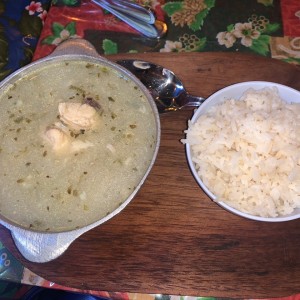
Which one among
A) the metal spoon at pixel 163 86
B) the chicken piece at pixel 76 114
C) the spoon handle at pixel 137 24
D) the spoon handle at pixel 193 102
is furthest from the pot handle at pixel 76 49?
the spoon handle at pixel 137 24

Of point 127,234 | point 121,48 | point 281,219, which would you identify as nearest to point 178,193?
point 127,234

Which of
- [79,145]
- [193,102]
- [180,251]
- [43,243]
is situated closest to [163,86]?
[193,102]

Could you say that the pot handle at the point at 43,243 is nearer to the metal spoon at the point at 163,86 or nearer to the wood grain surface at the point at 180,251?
the wood grain surface at the point at 180,251

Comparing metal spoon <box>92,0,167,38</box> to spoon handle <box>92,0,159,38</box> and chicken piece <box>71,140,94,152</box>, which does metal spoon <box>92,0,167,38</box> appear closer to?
spoon handle <box>92,0,159,38</box>

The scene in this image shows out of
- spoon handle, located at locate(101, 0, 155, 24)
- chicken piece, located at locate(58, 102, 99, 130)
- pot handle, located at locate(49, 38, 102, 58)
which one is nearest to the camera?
chicken piece, located at locate(58, 102, 99, 130)

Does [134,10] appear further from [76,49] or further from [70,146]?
[70,146]

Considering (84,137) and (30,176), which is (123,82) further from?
(30,176)

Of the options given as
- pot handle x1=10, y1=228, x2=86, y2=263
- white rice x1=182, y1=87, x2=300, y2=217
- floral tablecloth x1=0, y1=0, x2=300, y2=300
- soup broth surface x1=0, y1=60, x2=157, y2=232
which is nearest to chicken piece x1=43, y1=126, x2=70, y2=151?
soup broth surface x1=0, y1=60, x2=157, y2=232
